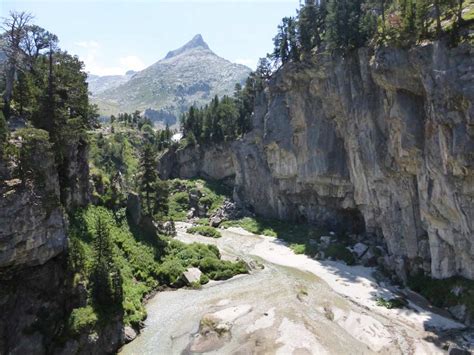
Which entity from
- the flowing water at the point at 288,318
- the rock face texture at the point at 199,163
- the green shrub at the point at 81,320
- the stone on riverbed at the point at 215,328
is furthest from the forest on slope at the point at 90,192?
the rock face texture at the point at 199,163

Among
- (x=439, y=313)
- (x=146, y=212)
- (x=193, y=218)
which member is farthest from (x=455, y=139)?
(x=193, y=218)

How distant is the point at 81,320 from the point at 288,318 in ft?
59.6

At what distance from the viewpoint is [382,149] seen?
5653 centimetres

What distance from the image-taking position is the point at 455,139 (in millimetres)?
40375

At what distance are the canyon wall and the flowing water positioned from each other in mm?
8239

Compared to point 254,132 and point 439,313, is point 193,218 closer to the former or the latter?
point 254,132

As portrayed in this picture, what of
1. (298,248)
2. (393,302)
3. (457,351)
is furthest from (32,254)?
(298,248)

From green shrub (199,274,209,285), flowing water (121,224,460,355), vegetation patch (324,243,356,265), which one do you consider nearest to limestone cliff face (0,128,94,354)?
flowing water (121,224,460,355)

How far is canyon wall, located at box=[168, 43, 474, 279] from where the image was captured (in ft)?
137

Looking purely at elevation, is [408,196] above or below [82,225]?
above

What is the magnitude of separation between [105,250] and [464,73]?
37.8m

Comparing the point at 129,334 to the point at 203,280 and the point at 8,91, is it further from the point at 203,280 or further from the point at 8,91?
the point at 8,91

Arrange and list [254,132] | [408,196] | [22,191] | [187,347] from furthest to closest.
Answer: [254,132] < [408,196] < [187,347] < [22,191]

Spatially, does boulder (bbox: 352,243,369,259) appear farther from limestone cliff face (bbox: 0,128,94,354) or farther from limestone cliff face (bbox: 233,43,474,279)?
limestone cliff face (bbox: 0,128,94,354)
